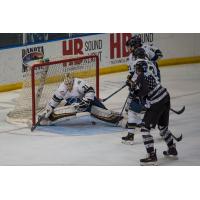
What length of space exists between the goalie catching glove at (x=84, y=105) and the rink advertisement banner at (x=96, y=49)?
5.48ft

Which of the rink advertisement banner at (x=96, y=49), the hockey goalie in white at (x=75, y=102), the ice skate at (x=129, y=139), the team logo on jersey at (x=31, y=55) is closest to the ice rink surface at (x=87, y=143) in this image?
the ice skate at (x=129, y=139)

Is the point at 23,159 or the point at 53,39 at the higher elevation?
the point at 53,39

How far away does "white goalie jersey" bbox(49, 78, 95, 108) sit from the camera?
9961mm

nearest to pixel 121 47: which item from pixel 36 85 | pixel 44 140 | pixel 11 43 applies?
pixel 11 43

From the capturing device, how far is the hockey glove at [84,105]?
394 inches

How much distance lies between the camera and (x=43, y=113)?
10.2 metres

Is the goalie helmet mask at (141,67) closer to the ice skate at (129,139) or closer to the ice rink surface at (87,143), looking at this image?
the ice rink surface at (87,143)

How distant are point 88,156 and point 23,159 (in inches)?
26.8

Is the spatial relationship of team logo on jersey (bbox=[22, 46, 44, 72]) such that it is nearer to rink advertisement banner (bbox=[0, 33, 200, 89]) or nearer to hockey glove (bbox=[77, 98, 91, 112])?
rink advertisement banner (bbox=[0, 33, 200, 89])

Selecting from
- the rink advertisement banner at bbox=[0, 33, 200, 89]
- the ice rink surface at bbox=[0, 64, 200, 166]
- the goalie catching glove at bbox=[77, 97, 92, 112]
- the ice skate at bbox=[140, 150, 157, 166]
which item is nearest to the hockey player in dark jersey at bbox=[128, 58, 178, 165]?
the ice skate at bbox=[140, 150, 157, 166]

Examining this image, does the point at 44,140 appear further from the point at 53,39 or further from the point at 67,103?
the point at 53,39

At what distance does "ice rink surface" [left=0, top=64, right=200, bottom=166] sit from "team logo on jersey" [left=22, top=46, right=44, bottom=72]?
1.02 meters

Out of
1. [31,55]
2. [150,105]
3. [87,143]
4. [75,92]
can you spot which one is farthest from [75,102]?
[31,55]

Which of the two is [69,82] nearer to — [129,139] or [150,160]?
[129,139]
